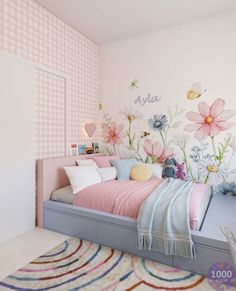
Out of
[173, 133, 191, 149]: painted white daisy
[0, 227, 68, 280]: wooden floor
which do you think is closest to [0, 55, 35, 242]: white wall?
[0, 227, 68, 280]: wooden floor

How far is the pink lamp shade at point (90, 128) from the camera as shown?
3421mm

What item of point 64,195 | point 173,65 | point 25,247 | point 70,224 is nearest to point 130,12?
point 173,65

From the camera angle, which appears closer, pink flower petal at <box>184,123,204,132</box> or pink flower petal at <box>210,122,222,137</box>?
pink flower petal at <box>210,122,222,137</box>

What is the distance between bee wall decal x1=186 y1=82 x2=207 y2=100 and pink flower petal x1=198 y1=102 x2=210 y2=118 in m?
0.13

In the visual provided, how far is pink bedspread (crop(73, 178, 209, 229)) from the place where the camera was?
2.01m

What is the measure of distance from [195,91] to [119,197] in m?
1.90

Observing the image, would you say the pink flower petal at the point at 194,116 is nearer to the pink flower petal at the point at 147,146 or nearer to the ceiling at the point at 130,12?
the pink flower petal at the point at 147,146

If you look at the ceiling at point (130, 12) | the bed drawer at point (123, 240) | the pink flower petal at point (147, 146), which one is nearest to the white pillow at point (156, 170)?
the pink flower petal at point (147, 146)

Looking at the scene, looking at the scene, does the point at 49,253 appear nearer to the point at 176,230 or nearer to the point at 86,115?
the point at 176,230

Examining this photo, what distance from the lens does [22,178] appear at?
2354mm

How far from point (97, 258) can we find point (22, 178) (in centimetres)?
121

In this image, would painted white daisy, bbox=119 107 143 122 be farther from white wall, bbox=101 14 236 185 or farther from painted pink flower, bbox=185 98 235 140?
painted pink flower, bbox=185 98 235 140

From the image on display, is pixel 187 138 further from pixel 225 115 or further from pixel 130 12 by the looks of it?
pixel 130 12

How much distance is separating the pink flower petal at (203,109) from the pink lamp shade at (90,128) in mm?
1709
